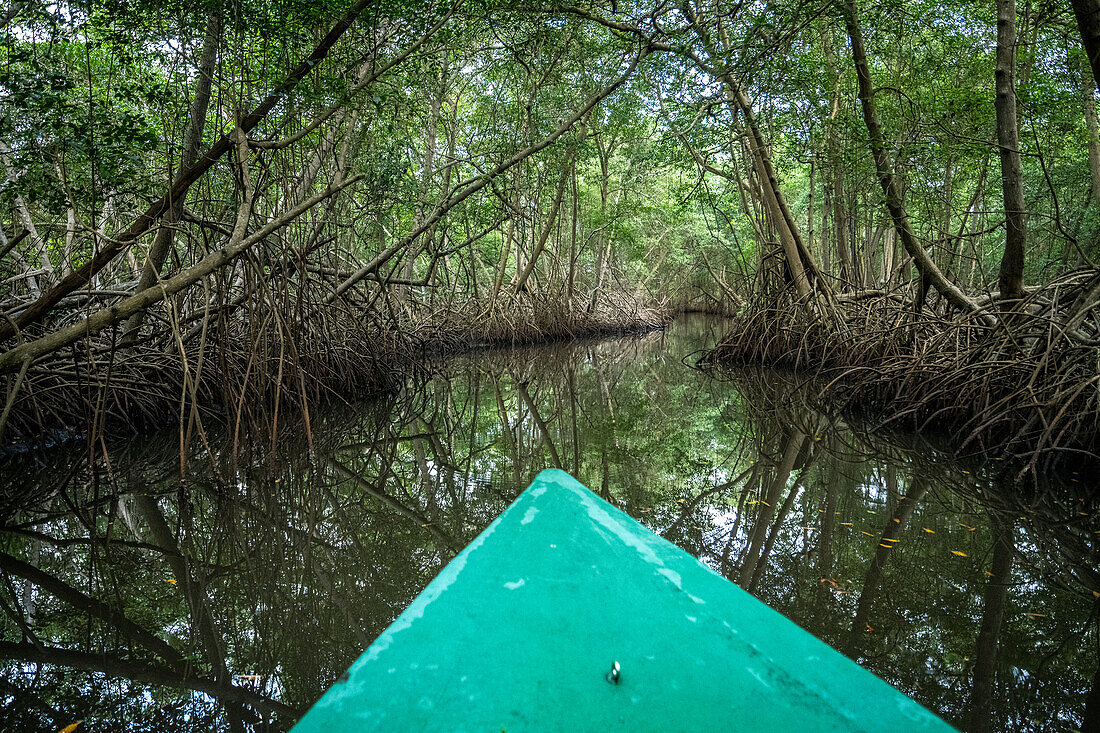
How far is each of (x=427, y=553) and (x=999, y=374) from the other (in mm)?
3370

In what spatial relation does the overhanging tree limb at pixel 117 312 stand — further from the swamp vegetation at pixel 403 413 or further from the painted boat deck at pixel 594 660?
the painted boat deck at pixel 594 660

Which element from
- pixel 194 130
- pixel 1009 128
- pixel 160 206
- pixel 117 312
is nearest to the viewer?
pixel 117 312

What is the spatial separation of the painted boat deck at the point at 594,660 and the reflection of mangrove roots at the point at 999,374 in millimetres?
2452

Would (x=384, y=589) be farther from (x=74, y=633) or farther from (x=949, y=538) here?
(x=949, y=538)

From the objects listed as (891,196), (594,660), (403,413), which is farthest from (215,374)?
(891,196)

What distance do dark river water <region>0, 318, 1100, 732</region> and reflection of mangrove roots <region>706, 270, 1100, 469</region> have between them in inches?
12.0

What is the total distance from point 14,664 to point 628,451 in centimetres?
300

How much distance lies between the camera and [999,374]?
133 inches

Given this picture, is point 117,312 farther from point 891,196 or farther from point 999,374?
point 891,196

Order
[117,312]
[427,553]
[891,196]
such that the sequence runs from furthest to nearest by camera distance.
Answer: [891,196]
[117,312]
[427,553]

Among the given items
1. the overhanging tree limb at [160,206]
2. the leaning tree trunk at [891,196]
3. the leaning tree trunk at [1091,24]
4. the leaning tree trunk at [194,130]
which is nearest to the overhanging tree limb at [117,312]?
the overhanging tree limb at [160,206]

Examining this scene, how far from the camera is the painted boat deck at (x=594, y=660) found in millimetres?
838

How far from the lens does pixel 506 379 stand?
693cm

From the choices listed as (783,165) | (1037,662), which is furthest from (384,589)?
(783,165)
